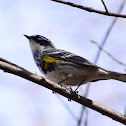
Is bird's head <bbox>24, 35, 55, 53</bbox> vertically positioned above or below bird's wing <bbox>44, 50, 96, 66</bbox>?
above

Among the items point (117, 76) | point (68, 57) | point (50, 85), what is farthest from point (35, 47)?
point (50, 85)

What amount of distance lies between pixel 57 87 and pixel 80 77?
4.53 feet

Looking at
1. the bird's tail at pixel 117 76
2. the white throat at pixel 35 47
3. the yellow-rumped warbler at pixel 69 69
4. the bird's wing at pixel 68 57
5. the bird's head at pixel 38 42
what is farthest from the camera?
the bird's head at pixel 38 42

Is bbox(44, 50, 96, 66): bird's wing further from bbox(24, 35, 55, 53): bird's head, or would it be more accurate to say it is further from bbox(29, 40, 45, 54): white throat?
bbox(24, 35, 55, 53): bird's head

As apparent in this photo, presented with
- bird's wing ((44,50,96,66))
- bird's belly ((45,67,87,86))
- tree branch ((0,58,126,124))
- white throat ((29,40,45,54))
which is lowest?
tree branch ((0,58,126,124))

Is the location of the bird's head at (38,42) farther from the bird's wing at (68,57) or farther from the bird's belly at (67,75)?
the bird's belly at (67,75)

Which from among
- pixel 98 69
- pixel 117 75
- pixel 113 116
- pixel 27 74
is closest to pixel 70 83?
pixel 98 69

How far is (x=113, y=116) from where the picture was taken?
3.10m

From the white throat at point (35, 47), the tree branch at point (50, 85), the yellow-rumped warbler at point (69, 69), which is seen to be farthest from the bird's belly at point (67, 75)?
the tree branch at point (50, 85)

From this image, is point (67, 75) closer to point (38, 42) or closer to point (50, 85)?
point (38, 42)

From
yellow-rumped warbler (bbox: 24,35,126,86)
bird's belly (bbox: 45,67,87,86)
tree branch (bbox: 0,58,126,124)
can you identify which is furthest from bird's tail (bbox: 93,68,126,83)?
tree branch (bbox: 0,58,126,124)

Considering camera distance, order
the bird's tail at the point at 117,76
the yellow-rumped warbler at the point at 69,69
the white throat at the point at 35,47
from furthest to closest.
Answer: the white throat at the point at 35,47, the yellow-rumped warbler at the point at 69,69, the bird's tail at the point at 117,76

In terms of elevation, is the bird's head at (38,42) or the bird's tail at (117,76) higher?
the bird's head at (38,42)

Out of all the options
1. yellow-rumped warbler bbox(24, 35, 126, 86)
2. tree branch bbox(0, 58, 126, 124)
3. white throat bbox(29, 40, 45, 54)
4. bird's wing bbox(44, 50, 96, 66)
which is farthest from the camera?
white throat bbox(29, 40, 45, 54)
